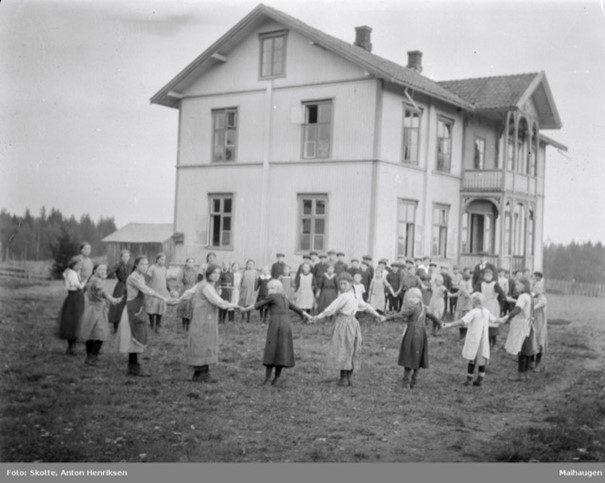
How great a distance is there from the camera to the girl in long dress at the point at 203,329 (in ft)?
33.5

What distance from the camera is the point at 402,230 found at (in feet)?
72.0

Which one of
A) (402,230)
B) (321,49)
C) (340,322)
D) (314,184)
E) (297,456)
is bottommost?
(297,456)

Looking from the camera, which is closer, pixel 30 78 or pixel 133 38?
pixel 30 78

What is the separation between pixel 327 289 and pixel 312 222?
14.7 ft

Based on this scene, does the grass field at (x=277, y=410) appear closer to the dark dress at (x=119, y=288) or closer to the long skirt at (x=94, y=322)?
the long skirt at (x=94, y=322)

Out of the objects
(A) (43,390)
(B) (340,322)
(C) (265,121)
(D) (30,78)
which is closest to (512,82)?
(C) (265,121)

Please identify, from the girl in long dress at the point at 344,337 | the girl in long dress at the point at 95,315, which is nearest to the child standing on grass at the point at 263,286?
the girl in long dress at the point at 95,315

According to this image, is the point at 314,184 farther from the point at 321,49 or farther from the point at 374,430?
the point at 374,430

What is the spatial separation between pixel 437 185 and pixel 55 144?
1529cm

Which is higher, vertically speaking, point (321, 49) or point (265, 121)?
point (321, 49)

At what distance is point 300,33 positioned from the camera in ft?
68.4

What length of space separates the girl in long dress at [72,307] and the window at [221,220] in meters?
11.4

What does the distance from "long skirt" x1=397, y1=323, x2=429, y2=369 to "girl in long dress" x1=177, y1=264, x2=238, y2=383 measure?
293 cm

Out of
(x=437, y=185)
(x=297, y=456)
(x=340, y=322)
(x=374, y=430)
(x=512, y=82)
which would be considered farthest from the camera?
(x=512, y=82)
